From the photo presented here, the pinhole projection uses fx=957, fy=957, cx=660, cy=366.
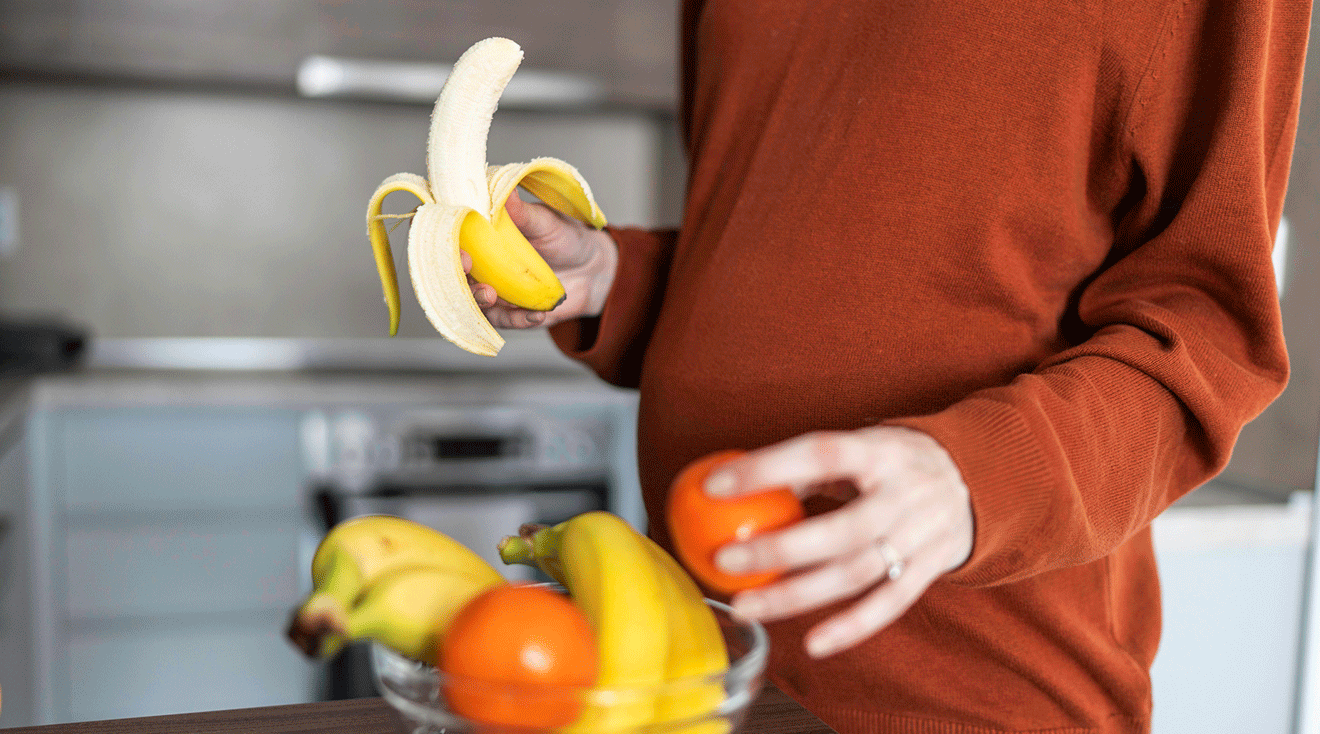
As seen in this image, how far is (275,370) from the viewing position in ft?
7.02

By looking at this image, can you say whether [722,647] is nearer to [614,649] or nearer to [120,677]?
[614,649]

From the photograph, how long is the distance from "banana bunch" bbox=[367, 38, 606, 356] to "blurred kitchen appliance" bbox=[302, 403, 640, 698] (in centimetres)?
129

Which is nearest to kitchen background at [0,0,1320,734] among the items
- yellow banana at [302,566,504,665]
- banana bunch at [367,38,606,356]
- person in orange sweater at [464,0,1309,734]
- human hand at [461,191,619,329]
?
person in orange sweater at [464,0,1309,734]

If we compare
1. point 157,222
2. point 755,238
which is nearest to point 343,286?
point 157,222

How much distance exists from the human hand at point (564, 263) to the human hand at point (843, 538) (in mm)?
327

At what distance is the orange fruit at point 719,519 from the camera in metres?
0.39

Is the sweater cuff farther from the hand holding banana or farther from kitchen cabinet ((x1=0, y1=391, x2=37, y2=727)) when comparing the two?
kitchen cabinet ((x1=0, y1=391, x2=37, y2=727))

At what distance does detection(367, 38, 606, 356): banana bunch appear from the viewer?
21.9 inches

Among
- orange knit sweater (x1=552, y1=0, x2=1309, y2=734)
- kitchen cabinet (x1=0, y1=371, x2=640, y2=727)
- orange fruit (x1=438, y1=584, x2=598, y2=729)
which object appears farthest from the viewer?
kitchen cabinet (x1=0, y1=371, x2=640, y2=727)

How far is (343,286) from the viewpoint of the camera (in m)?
2.39

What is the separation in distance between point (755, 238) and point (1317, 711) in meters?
1.12

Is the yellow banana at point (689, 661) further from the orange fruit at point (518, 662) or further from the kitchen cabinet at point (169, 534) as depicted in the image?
the kitchen cabinet at point (169, 534)

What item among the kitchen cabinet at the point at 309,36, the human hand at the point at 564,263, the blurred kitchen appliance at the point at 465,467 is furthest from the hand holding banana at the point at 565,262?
the kitchen cabinet at the point at 309,36

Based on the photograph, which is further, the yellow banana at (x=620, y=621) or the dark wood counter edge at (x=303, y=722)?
the dark wood counter edge at (x=303, y=722)
